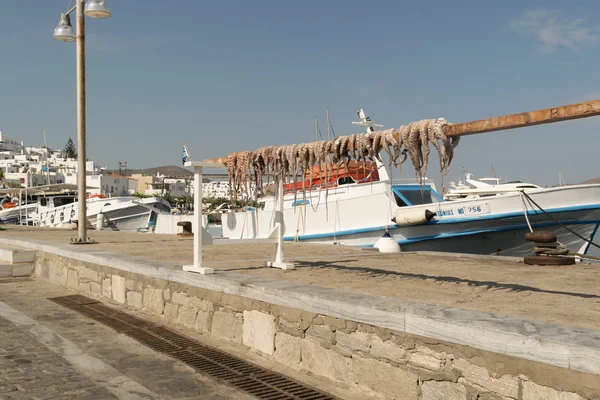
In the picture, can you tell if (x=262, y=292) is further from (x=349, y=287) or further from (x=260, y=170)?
(x=260, y=170)

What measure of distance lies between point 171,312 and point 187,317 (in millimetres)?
431

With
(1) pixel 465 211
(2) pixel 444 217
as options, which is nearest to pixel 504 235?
(1) pixel 465 211

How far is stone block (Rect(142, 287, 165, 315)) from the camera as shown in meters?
7.66

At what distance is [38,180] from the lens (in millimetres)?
90312

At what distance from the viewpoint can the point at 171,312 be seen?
24.3 ft

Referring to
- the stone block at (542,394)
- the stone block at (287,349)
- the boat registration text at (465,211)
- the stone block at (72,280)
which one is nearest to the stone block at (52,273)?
the stone block at (72,280)

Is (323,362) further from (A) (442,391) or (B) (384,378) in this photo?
(A) (442,391)

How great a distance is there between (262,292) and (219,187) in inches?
5717

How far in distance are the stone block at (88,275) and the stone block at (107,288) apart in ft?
0.94

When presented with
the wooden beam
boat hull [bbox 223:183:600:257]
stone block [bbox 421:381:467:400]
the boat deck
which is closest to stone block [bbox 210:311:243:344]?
the boat deck

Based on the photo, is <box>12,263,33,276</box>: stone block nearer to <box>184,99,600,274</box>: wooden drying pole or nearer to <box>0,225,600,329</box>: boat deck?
<box>0,225,600,329</box>: boat deck

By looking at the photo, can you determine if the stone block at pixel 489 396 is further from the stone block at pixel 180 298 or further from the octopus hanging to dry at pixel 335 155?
the stone block at pixel 180 298

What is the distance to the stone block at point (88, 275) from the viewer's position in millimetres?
9616

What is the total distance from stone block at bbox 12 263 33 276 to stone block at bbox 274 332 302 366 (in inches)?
343
